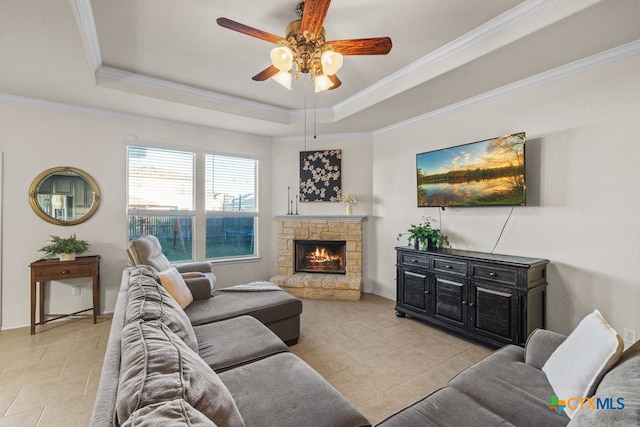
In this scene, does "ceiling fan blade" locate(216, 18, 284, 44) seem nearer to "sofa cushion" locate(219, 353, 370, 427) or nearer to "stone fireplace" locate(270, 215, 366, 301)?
"sofa cushion" locate(219, 353, 370, 427)

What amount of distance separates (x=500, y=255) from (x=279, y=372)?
2754 mm

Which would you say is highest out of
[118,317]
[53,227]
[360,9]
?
[360,9]

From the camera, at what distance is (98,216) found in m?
3.87

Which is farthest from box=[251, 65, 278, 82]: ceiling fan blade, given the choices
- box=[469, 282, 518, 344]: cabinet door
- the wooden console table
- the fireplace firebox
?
the fireplace firebox

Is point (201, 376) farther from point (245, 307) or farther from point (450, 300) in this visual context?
point (450, 300)

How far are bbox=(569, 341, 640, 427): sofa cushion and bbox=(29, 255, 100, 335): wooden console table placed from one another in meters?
4.36

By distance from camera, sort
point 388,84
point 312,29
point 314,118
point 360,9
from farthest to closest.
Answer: point 314,118 → point 388,84 → point 360,9 → point 312,29

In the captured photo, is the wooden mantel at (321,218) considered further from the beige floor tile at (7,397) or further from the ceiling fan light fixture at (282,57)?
the beige floor tile at (7,397)

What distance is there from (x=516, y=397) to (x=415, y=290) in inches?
87.1

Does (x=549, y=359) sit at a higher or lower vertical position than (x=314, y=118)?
lower

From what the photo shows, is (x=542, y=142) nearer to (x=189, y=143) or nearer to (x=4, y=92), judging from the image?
(x=189, y=143)

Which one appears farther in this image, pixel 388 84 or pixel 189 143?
pixel 189 143

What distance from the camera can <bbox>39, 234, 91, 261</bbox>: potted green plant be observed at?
3.35 m

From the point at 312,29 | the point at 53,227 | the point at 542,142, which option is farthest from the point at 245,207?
the point at 542,142
